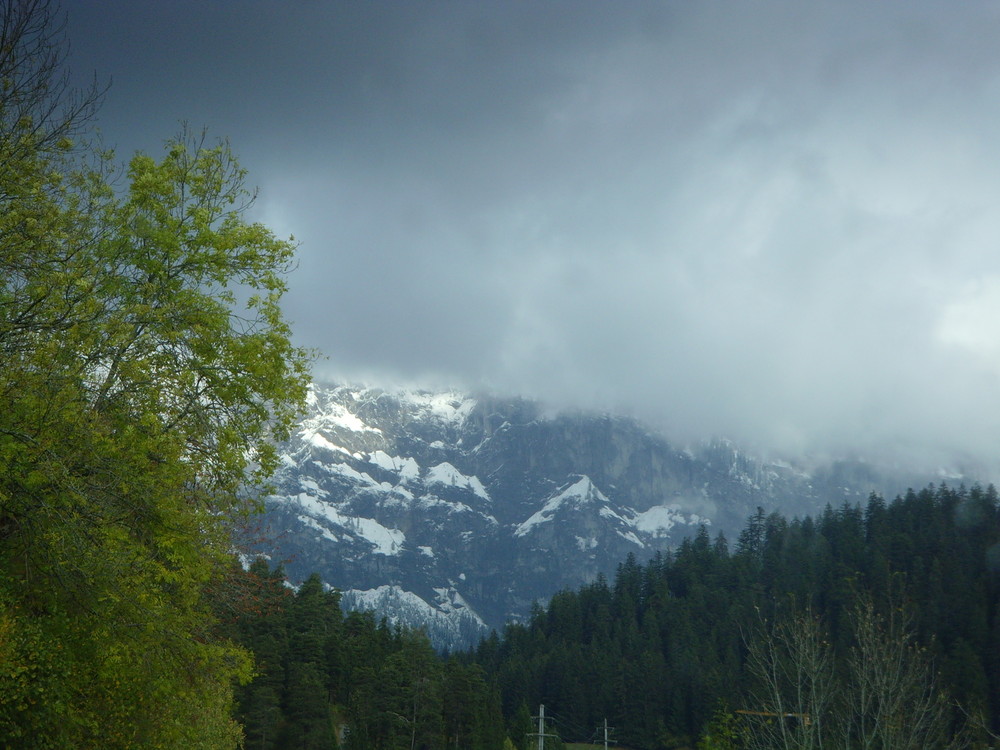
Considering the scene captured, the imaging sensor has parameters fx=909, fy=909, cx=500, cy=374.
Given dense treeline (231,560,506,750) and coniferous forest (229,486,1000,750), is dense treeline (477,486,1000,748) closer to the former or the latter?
coniferous forest (229,486,1000,750)

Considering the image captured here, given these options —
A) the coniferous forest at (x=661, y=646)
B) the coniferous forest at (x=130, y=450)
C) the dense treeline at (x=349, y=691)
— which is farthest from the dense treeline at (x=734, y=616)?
the coniferous forest at (x=130, y=450)

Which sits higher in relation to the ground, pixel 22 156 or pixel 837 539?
pixel 837 539

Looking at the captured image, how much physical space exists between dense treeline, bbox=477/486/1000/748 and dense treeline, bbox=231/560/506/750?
47.9 feet

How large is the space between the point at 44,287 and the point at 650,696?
12202 centimetres

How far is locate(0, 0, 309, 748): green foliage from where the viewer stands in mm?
13484

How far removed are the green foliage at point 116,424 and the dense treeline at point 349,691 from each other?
2213 inches

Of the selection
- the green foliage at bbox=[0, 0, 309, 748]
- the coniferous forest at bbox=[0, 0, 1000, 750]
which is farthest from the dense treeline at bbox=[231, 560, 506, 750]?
the green foliage at bbox=[0, 0, 309, 748]

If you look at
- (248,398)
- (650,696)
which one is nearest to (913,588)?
(650,696)

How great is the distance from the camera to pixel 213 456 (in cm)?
1773

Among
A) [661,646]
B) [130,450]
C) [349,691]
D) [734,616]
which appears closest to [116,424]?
[130,450]

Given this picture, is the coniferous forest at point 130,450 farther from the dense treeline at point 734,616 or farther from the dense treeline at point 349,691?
the dense treeline at point 734,616

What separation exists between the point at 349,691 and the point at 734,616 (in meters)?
65.3

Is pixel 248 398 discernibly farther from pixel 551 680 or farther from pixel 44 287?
pixel 551 680

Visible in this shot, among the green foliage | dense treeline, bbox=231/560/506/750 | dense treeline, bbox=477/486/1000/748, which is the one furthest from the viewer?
dense treeline, bbox=477/486/1000/748
